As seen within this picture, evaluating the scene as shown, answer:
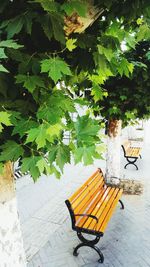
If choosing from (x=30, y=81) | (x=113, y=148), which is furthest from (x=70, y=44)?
(x=113, y=148)

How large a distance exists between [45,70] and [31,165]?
659 mm

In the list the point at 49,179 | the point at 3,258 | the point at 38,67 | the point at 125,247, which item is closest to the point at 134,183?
the point at 49,179

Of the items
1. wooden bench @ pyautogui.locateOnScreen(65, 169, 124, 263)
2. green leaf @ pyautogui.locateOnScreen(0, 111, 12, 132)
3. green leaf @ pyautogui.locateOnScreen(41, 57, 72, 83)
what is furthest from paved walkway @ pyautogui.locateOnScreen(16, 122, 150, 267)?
green leaf @ pyautogui.locateOnScreen(41, 57, 72, 83)

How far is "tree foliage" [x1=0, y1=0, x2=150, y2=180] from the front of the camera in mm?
1810

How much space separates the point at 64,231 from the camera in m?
5.70

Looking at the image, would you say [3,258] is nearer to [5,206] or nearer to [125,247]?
[5,206]

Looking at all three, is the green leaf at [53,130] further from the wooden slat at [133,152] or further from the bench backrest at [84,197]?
the wooden slat at [133,152]

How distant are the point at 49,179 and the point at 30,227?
328 cm

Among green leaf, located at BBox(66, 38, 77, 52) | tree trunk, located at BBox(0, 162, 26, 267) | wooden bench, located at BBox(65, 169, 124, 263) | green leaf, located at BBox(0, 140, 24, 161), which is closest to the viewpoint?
green leaf, located at BBox(0, 140, 24, 161)

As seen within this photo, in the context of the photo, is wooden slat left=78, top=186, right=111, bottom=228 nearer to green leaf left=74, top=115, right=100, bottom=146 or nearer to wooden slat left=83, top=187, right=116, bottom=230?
wooden slat left=83, top=187, right=116, bottom=230

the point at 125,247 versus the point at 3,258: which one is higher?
the point at 3,258

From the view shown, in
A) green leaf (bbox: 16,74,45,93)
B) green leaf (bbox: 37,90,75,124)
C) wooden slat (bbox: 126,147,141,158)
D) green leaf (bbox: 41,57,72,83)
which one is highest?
green leaf (bbox: 41,57,72,83)

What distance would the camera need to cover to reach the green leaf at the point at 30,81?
1859mm

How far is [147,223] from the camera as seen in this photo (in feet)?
20.2
